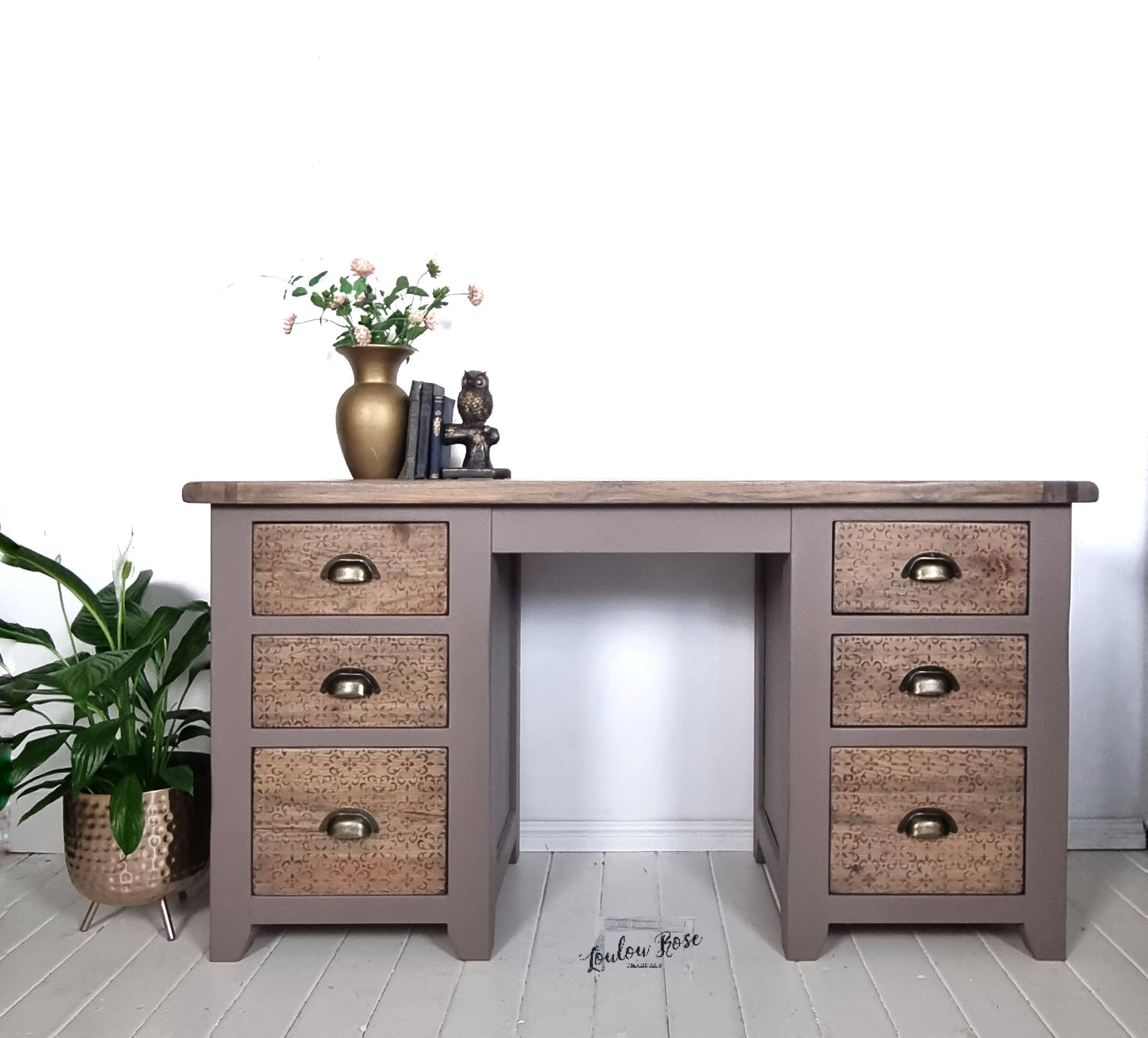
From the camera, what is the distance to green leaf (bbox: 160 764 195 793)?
1790 mm

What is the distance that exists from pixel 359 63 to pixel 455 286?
0.53 metres

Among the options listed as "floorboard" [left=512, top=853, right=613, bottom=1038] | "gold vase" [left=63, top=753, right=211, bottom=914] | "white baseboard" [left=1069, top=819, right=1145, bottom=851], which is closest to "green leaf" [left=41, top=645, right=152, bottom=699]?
"gold vase" [left=63, top=753, right=211, bottom=914]

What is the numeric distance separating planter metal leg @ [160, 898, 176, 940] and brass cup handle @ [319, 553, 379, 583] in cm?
70

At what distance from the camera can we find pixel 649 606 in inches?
89.7

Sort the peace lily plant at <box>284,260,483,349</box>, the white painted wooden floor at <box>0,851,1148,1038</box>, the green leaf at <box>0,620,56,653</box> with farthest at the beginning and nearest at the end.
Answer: the peace lily plant at <box>284,260,483,349</box> → the green leaf at <box>0,620,56,653</box> → the white painted wooden floor at <box>0,851,1148,1038</box>

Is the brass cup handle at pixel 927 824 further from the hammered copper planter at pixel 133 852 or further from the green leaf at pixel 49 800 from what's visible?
the green leaf at pixel 49 800

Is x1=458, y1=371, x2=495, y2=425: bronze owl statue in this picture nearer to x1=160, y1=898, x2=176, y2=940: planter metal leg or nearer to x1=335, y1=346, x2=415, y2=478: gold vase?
x1=335, y1=346, x2=415, y2=478: gold vase

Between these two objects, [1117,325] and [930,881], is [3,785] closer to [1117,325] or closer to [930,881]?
[930,881]

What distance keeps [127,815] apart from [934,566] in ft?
4.68

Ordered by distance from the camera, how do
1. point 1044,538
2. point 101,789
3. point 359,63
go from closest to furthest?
point 1044,538
point 101,789
point 359,63

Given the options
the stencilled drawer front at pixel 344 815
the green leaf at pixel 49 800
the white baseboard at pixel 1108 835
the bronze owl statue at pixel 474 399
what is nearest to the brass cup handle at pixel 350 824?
the stencilled drawer front at pixel 344 815

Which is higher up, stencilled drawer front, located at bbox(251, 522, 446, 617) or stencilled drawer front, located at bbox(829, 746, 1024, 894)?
stencilled drawer front, located at bbox(251, 522, 446, 617)

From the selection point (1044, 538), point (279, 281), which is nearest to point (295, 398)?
point (279, 281)

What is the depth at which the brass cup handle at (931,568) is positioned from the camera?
1.70 metres
